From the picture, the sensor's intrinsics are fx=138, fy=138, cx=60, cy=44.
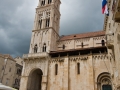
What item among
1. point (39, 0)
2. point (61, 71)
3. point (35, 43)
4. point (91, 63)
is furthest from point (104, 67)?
point (39, 0)

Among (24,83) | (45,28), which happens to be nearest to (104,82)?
(24,83)

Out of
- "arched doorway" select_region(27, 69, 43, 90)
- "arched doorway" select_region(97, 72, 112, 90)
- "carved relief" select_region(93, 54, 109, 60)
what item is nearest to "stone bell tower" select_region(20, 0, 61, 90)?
"arched doorway" select_region(27, 69, 43, 90)

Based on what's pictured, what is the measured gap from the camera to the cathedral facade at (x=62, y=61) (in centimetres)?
2398

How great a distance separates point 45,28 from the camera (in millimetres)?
34406

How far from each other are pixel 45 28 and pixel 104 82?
1882 cm

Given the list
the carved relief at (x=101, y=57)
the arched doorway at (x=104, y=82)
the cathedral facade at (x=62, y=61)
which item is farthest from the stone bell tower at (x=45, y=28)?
the arched doorway at (x=104, y=82)

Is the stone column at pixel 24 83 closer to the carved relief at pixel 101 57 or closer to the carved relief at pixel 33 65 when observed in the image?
the carved relief at pixel 33 65

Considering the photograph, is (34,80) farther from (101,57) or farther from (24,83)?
(101,57)

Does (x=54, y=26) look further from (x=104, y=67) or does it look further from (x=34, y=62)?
(x=104, y=67)

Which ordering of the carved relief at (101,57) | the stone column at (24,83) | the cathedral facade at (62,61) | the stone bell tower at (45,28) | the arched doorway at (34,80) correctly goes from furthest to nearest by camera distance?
the stone bell tower at (45,28) < the arched doorway at (34,80) < the stone column at (24,83) < the carved relief at (101,57) < the cathedral facade at (62,61)

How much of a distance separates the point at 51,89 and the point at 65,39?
13567 millimetres

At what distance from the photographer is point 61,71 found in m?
26.7

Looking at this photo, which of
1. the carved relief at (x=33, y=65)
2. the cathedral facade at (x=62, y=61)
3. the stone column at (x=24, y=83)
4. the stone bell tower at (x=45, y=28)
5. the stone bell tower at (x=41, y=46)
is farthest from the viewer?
the stone bell tower at (x=45, y=28)

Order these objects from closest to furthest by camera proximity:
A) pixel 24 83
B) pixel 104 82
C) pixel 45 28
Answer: pixel 104 82
pixel 24 83
pixel 45 28
